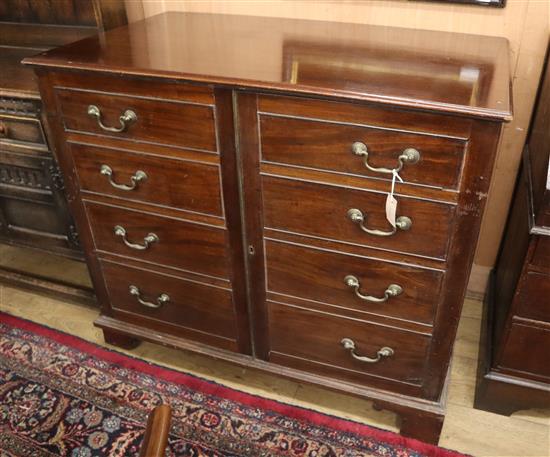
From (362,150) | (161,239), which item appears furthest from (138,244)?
(362,150)

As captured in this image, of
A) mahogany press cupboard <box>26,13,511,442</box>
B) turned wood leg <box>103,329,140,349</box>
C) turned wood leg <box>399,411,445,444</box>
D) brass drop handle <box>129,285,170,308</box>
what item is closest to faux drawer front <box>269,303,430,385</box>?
mahogany press cupboard <box>26,13,511,442</box>

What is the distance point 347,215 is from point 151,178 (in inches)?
19.9

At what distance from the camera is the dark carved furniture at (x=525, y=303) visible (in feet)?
4.08

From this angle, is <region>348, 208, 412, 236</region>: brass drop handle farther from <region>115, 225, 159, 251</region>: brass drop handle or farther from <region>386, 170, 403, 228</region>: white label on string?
<region>115, 225, 159, 251</region>: brass drop handle

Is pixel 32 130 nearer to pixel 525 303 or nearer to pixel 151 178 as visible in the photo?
pixel 151 178

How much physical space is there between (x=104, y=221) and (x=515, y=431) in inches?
51.9

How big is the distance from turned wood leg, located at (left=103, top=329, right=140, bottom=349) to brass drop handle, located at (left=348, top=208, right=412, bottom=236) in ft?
3.14

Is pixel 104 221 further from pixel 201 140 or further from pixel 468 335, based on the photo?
pixel 468 335

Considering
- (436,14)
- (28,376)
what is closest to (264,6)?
(436,14)

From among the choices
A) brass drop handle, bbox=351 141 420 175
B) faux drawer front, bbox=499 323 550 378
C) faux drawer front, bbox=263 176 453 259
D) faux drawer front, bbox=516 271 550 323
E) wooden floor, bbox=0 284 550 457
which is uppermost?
brass drop handle, bbox=351 141 420 175

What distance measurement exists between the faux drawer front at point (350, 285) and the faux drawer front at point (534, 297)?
0.82ft

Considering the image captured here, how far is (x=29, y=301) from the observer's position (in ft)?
6.61

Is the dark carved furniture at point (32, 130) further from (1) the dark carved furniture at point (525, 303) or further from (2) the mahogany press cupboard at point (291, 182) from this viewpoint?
(1) the dark carved furniture at point (525, 303)

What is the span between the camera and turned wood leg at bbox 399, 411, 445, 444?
1.42 m
